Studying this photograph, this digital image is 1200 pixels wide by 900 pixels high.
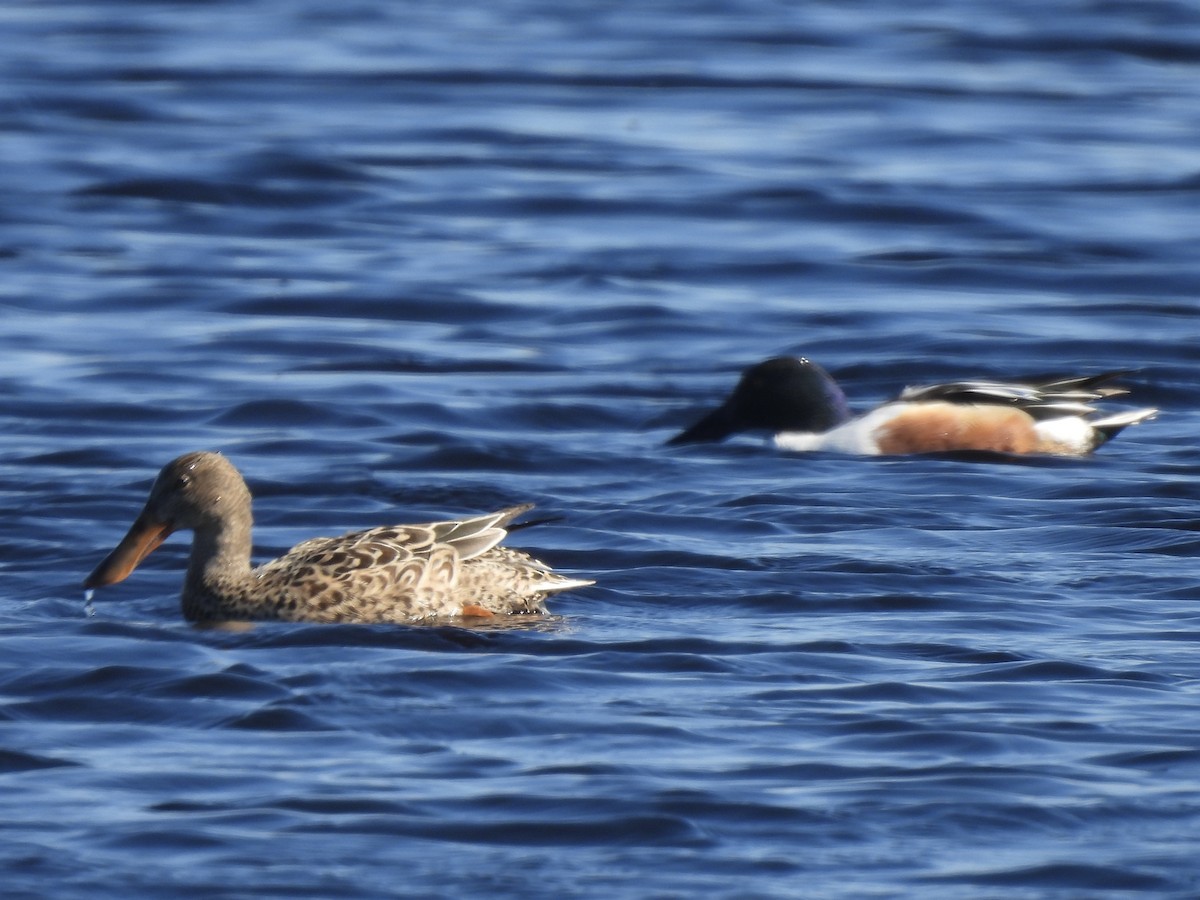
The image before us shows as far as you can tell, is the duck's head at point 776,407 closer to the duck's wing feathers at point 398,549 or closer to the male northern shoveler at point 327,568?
the male northern shoveler at point 327,568

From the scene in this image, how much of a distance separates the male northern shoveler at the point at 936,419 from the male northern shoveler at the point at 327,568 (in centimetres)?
369

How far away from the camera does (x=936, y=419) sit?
12.8m

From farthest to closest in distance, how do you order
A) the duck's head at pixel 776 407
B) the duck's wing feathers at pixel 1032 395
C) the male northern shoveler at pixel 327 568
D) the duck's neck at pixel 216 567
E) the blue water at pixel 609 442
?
the duck's head at pixel 776 407
the duck's wing feathers at pixel 1032 395
the duck's neck at pixel 216 567
the male northern shoveler at pixel 327 568
the blue water at pixel 609 442

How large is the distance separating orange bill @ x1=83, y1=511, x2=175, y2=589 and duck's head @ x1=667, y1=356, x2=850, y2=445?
403 cm

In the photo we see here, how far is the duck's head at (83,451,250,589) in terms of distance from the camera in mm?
9367

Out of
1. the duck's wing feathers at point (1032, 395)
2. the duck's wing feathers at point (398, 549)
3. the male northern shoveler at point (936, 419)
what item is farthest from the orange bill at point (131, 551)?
the duck's wing feathers at point (1032, 395)

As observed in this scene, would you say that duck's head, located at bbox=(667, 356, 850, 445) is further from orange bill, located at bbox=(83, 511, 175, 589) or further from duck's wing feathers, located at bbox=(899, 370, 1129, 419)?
orange bill, located at bbox=(83, 511, 175, 589)

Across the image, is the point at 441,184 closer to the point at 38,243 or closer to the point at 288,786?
the point at 38,243

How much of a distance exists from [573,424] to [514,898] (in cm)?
715

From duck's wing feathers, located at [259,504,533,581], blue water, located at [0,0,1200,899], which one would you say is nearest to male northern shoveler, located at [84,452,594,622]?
duck's wing feathers, located at [259,504,533,581]

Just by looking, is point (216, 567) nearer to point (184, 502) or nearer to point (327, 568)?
point (184, 502)

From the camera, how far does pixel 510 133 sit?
74.1ft

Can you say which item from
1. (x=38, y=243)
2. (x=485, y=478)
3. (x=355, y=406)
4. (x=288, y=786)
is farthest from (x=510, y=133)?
(x=288, y=786)

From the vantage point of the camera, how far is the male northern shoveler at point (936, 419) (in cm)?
1283
